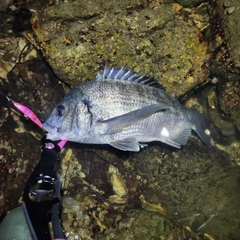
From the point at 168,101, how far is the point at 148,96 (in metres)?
0.32

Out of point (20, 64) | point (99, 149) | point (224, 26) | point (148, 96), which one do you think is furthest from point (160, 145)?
point (20, 64)

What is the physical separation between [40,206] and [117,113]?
1346 mm

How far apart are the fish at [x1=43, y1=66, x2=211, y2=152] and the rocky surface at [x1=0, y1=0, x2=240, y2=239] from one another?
617 mm

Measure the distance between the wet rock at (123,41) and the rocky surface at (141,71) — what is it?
0.01 m

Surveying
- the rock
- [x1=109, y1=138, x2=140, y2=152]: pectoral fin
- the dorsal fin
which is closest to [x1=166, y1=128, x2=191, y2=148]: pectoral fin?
[x1=109, y1=138, x2=140, y2=152]: pectoral fin

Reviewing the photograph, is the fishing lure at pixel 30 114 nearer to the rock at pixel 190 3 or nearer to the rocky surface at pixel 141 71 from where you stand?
the rocky surface at pixel 141 71

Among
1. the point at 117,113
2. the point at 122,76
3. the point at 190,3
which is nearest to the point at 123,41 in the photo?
the point at 122,76

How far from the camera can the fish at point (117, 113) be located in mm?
3084

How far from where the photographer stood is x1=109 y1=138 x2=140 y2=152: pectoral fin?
329 centimetres

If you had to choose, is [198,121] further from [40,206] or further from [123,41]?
[40,206]

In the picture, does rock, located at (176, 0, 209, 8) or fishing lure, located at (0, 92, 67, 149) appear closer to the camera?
fishing lure, located at (0, 92, 67, 149)

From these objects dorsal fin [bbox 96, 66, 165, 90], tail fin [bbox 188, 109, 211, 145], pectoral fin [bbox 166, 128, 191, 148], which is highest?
dorsal fin [bbox 96, 66, 165, 90]

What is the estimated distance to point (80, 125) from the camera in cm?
310

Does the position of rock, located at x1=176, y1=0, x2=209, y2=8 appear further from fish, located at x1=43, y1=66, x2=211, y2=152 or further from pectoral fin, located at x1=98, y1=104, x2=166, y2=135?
pectoral fin, located at x1=98, y1=104, x2=166, y2=135
